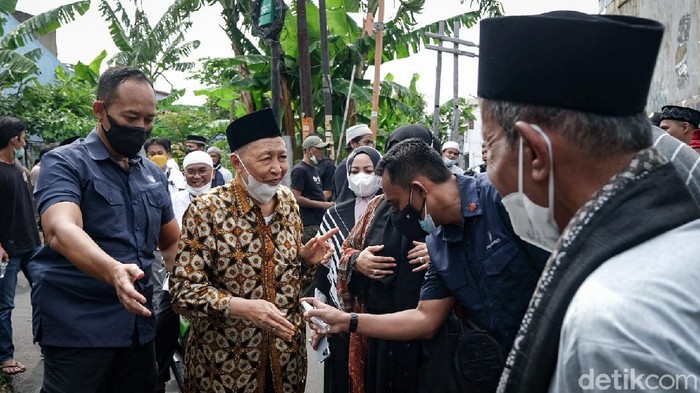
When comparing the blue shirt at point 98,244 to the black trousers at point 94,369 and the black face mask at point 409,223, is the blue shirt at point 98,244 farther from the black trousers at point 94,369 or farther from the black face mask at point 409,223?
the black face mask at point 409,223

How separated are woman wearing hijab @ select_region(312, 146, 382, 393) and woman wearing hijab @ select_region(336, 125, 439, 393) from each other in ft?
0.89

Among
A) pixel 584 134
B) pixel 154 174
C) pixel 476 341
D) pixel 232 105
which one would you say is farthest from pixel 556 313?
pixel 232 105

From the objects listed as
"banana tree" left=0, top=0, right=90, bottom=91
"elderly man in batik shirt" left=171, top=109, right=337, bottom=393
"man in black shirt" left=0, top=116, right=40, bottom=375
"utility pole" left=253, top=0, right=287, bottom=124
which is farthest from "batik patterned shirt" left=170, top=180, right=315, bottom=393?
"banana tree" left=0, top=0, right=90, bottom=91

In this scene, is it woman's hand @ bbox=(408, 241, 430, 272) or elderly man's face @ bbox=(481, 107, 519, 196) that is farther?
woman's hand @ bbox=(408, 241, 430, 272)

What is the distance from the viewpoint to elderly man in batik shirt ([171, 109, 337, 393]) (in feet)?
9.77

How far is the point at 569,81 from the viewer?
Answer: 1144mm

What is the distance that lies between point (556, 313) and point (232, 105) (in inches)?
646

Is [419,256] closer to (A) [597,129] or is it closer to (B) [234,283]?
A: (B) [234,283]

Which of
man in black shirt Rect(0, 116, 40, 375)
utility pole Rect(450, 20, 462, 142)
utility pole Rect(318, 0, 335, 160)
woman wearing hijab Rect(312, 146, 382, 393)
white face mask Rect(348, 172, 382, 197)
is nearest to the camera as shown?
woman wearing hijab Rect(312, 146, 382, 393)

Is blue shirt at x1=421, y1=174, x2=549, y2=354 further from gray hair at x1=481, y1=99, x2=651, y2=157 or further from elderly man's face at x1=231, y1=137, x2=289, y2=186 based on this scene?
gray hair at x1=481, y1=99, x2=651, y2=157

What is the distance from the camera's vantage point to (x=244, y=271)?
309 cm

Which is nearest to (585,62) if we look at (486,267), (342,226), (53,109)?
(486,267)

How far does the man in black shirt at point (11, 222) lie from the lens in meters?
5.58

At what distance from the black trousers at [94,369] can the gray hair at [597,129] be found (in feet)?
8.12
